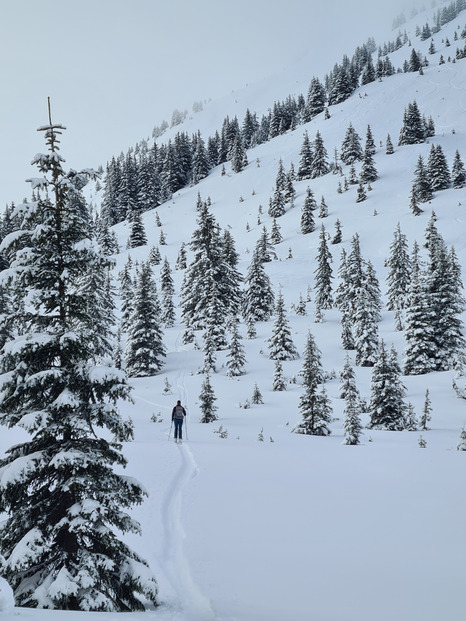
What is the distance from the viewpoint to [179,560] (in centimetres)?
653

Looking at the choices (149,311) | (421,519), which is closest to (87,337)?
(421,519)

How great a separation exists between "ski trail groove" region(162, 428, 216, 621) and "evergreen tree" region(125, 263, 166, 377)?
25256mm

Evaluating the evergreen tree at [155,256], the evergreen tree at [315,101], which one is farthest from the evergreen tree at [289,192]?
the evergreen tree at [315,101]

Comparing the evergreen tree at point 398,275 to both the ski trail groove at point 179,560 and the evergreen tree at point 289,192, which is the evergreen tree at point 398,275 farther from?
the ski trail groove at point 179,560

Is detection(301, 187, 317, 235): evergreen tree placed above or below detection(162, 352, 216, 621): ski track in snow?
above

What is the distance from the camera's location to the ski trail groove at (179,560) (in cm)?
512

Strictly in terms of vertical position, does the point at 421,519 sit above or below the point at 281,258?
below

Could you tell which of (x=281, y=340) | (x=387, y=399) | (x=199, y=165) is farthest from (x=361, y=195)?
(x=387, y=399)

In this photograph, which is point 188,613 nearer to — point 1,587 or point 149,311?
point 1,587

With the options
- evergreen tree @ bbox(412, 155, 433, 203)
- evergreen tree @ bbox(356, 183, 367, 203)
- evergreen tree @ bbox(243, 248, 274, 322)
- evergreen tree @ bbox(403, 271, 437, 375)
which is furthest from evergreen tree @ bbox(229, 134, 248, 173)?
evergreen tree @ bbox(403, 271, 437, 375)

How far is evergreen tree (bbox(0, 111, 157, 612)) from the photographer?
5.12 m

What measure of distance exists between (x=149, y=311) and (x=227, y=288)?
436 inches

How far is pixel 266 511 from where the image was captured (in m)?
8.26

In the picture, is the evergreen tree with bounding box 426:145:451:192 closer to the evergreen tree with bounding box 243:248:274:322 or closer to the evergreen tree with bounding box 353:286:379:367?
the evergreen tree with bounding box 243:248:274:322
